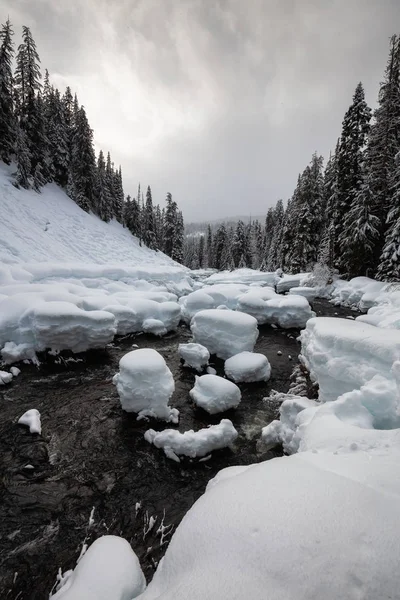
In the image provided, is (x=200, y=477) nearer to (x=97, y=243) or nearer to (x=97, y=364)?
(x=97, y=364)

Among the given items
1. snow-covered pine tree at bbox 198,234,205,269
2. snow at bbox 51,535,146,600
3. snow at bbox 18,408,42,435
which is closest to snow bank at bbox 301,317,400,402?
snow at bbox 51,535,146,600

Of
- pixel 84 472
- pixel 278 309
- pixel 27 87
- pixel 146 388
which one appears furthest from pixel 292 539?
pixel 27 87

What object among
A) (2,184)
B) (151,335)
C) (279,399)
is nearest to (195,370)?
(279,399)

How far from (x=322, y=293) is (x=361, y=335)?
20892 millimetres

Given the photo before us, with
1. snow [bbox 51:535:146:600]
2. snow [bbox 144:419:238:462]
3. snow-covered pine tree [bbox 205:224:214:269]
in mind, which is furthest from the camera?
snow-covered pine tree [bbox 205:224:214:269]

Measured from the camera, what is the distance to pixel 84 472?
5387mm

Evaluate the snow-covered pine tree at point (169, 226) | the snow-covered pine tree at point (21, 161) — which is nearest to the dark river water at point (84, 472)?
the snow-covered pine tree at point (21, 161)

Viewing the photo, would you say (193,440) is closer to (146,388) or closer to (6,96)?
(146,388)

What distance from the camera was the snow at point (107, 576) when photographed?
239cm

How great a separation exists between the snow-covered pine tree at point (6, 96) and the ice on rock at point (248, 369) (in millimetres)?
29809

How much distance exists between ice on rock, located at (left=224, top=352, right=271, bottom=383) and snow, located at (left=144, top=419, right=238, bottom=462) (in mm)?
2929

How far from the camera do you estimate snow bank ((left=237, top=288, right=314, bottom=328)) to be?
1515cm

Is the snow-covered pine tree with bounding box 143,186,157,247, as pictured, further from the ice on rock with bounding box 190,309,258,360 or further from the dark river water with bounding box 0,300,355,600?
the dark river water with bounding box 0,300,355,600

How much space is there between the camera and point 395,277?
1855cm
